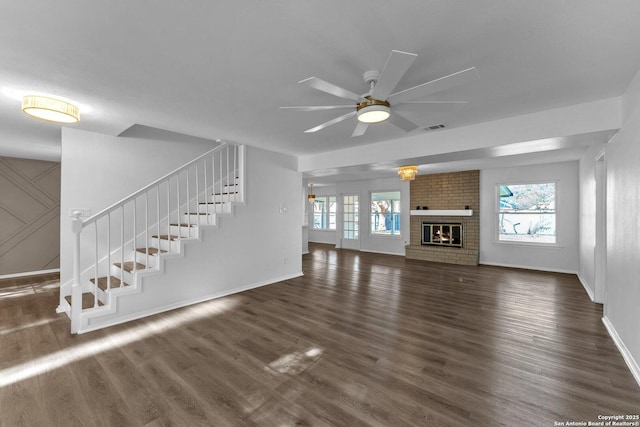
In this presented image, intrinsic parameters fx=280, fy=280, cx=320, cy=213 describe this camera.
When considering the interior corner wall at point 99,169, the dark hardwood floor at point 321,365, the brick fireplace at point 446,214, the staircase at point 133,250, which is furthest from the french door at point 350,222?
the interior corner wall at point 99,169

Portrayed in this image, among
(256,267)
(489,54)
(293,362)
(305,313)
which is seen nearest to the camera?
(489,54)

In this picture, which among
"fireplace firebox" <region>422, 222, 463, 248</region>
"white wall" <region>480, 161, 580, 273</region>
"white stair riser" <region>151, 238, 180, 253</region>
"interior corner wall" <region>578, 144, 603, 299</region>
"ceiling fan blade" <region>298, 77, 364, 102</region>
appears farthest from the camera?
"fireplace firebox" <region>422, 222, 463, 248</region>

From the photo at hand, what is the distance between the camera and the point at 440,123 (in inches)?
146

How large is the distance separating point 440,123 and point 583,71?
1472mm

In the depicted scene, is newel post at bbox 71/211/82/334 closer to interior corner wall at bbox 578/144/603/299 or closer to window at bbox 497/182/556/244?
interior corner wall at bbox 578/144/603/299

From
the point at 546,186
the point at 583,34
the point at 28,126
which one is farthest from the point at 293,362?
the point at 546,186

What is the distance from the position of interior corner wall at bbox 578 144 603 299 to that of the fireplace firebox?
274cm

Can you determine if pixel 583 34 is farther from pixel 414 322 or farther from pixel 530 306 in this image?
pixel 530 306

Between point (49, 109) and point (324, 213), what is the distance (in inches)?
378

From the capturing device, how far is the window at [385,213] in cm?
933

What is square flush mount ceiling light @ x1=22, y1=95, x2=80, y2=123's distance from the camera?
8.83 ft

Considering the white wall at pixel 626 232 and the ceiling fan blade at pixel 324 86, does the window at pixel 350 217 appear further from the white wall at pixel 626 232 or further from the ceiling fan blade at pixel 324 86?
the ceiling fan blade at pixel 324 86

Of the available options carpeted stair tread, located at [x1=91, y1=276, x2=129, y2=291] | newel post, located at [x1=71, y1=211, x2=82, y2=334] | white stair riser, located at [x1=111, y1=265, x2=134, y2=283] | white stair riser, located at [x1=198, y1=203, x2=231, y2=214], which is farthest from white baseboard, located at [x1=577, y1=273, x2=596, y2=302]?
newel post, located at [x1=71, y1=211, x2=82, y2=334]

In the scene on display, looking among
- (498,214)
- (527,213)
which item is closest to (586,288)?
(527,213)
